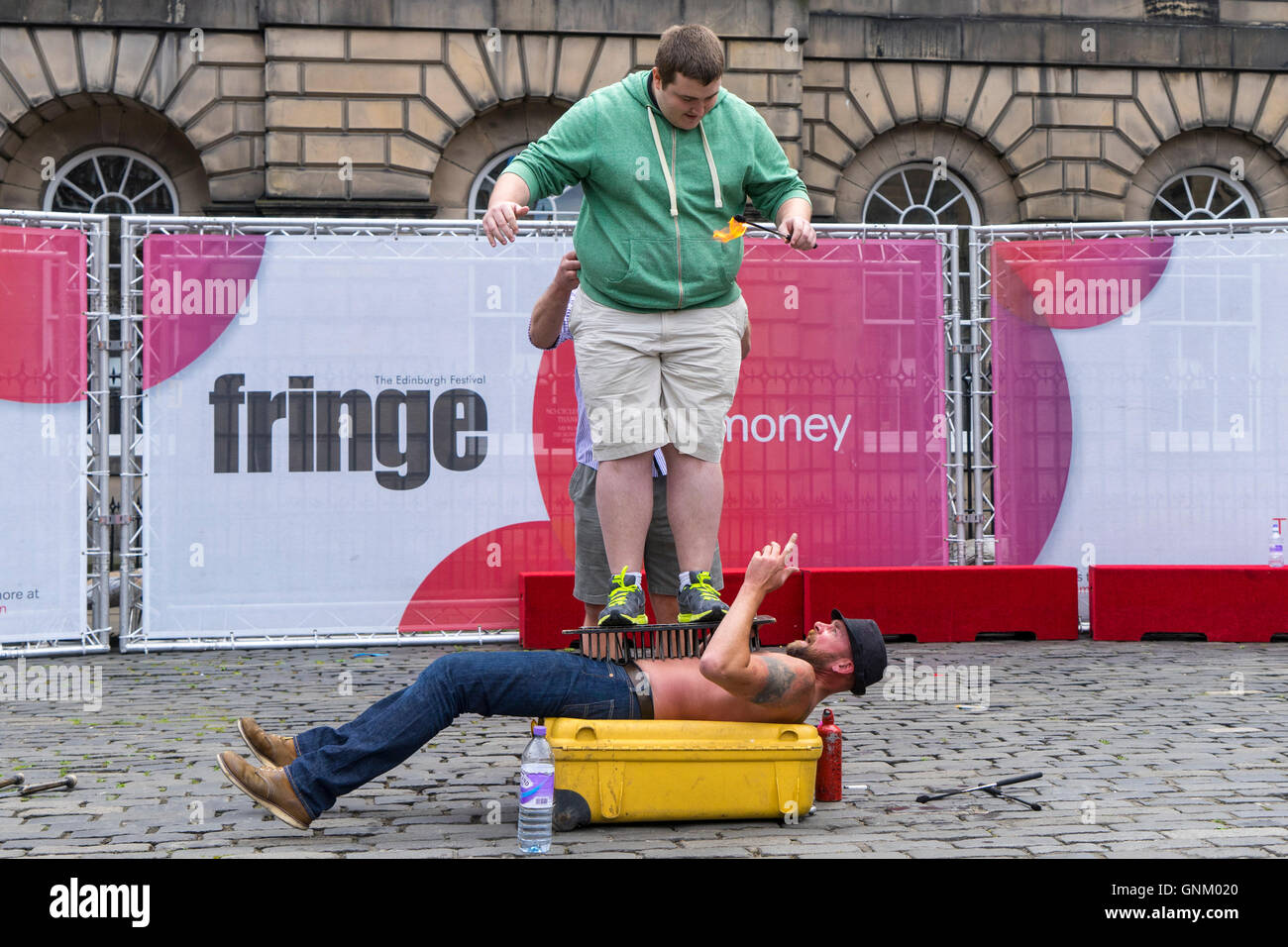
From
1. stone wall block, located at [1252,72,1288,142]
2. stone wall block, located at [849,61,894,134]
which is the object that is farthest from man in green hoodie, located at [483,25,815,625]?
stone wall block, located at [1252,72,1288,142]

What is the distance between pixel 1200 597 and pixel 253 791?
763cm

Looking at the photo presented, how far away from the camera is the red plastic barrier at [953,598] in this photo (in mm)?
9883

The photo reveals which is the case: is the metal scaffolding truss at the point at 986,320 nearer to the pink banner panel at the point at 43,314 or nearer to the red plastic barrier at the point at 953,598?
the red plastic barrier at the point at 953,598

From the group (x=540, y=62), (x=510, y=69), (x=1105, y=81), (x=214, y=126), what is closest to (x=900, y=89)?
(x=1105, y=81)

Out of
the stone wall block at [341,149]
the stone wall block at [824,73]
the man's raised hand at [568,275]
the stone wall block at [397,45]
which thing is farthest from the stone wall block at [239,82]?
the man's raised hand at [568,275]

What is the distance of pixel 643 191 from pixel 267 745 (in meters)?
2.33

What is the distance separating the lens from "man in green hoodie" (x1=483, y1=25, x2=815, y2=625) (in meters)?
4.99

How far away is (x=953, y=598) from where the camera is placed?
1002cm

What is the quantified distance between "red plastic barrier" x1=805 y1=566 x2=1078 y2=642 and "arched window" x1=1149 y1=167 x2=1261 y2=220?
35.2 ft

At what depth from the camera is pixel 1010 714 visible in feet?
22.9

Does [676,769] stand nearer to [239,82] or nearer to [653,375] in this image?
[653,375]

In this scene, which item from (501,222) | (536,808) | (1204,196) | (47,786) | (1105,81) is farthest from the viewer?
(1204,196)

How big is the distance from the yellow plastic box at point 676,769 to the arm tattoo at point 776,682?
10cm

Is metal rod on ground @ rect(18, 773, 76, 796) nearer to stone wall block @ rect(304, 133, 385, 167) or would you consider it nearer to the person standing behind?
the person standing behind
